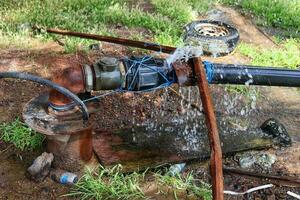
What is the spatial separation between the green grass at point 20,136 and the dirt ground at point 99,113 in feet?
0.23

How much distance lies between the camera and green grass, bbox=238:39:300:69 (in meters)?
6.00

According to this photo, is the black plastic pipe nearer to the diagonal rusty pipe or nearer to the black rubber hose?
the diagonal rusty pipe

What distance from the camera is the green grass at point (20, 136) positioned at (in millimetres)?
4059

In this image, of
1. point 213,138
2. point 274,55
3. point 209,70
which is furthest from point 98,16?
point 213,138

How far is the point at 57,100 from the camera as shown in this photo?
11.6 feet

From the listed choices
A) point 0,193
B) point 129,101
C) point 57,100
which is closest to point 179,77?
point 57,100

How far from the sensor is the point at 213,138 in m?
3.00

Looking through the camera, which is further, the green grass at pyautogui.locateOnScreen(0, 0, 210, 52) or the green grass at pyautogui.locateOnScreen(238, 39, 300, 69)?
the green grass at pyautogui.locateOnScreen(0, 0, 210, 52)

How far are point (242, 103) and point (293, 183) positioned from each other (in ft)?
4.87

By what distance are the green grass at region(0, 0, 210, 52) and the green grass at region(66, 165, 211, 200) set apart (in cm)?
247

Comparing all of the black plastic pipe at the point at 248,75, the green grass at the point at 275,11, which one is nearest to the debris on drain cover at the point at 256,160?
the black plastic pipe at the point at 248,75

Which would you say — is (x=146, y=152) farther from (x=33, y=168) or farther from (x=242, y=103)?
(x=242, y=103)

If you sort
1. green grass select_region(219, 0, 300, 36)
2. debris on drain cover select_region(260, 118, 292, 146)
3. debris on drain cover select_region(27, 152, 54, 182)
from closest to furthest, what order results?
debris on drain cover select_region(27, 152, 54, 182) < debris on drain cover select_region(260, 118, 292, 146) < green grass select_region(219, 0, 300, 36)

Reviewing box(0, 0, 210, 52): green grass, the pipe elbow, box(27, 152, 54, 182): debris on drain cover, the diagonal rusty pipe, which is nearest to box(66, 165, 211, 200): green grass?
box(27, 152, 54, 182): debris on drain cover
